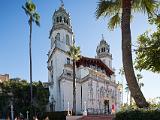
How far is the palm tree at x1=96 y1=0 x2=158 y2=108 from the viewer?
1702 centimetres

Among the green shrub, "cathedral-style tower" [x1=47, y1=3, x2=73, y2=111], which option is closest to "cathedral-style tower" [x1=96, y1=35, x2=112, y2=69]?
"cathedral-style tower" [x1=47, y1=3, x2=73, y2=111]

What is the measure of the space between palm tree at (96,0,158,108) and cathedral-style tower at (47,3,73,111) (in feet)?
164

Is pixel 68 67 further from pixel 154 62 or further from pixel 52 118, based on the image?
pixel 154 62

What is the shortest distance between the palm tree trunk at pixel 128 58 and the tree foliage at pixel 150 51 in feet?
8.85

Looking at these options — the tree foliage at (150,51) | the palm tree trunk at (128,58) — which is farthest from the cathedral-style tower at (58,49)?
the palm tree trunk at (128,58)

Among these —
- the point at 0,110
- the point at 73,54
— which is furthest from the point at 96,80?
the point at 0,110

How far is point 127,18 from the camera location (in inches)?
A: 723

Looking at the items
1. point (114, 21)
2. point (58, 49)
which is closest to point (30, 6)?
point (58, 49)

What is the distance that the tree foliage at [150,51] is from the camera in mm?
20219

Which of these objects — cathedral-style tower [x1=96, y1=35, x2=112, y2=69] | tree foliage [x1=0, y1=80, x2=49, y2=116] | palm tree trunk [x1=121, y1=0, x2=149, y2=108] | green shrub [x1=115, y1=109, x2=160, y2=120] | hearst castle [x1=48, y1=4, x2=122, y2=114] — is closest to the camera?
green shrub [x1=115, y1=109, x2=160, y2=120]

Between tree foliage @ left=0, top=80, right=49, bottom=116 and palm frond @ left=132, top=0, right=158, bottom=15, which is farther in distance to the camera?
tree foliage @ left=0, top=80, right=49, bottom=116

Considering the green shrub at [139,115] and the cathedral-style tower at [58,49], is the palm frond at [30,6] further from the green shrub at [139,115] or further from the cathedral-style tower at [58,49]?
the green shrub at [139,115]

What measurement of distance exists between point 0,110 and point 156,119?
5526 centimetres

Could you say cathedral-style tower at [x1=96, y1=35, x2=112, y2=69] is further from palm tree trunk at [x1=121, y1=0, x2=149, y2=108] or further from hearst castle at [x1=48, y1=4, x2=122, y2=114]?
palm tree trunk at [x1=121, y1=0, x2=149, y2=108]
